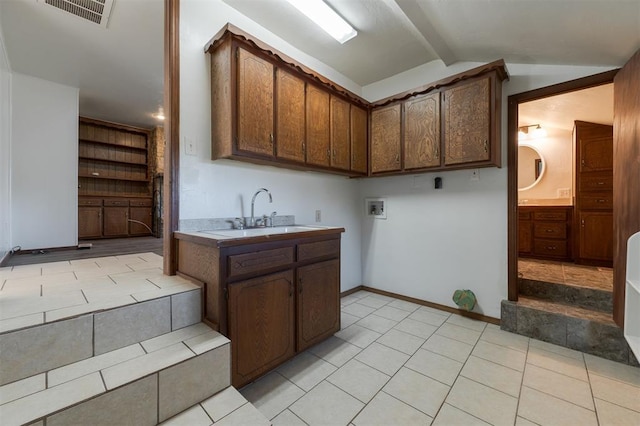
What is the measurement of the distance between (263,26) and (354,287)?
3099 mm

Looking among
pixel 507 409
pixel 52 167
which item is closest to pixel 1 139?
pixel 52 167

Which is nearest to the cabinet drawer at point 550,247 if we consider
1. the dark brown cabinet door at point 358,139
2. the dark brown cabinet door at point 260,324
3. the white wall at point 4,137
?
the dark brown cabinet door at point 358,139

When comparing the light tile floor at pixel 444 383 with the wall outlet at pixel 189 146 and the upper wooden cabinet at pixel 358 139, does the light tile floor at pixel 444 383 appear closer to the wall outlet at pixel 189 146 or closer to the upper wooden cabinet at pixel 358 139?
the wall outlet at pixel 189 146

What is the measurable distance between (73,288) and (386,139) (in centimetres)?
299

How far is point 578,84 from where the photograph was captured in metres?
2.17

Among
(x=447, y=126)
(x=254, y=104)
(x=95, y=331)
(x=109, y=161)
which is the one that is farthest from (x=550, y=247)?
(x=109, y=161)

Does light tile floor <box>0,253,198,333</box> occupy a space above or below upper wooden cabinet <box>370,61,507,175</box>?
below

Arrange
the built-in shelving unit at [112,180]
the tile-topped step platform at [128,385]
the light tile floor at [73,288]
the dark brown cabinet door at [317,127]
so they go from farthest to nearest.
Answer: the built-in shelving unit at [112,180]
the dark brown cabinet door at [317,127]
the light tile floor at [73,288]
the tile-topped step platform at [128,385]

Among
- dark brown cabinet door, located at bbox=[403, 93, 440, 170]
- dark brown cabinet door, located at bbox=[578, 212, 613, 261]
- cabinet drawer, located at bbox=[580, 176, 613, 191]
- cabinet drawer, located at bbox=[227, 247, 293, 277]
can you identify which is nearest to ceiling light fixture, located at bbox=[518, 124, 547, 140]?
cabinet drawer, located at bbox=[580, 176, 613, 191]

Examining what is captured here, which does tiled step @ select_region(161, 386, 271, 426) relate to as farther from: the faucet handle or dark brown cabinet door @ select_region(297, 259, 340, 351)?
the faucet handle

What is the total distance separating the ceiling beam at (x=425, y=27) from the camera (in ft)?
5.97

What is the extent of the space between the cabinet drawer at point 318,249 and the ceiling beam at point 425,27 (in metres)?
1.81

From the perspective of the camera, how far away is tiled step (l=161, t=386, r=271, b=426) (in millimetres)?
1140

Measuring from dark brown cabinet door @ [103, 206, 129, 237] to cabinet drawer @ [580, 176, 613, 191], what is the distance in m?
8.12
